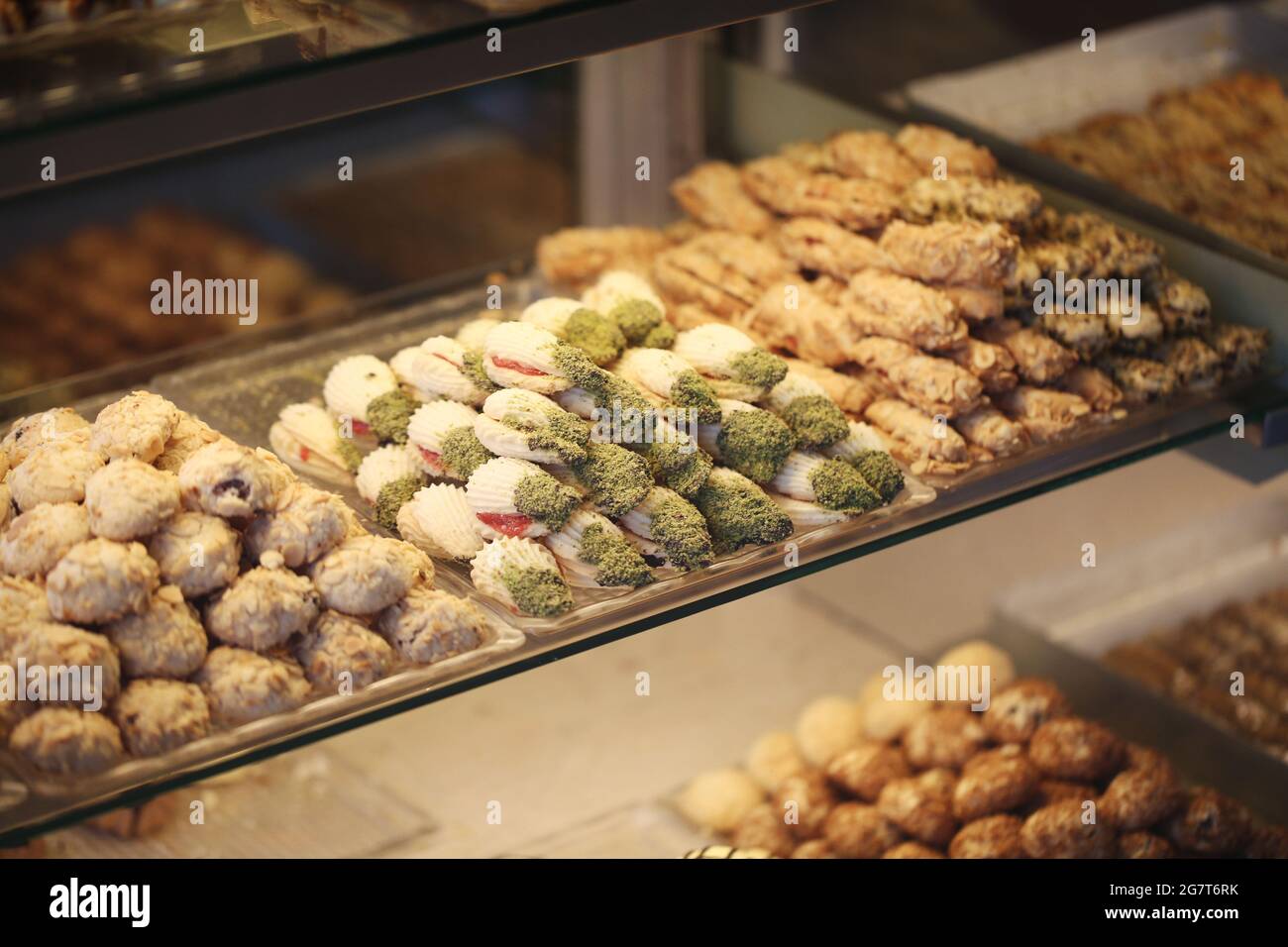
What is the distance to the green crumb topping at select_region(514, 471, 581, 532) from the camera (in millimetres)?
1972

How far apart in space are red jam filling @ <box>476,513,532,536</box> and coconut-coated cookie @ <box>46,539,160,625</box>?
46 cm

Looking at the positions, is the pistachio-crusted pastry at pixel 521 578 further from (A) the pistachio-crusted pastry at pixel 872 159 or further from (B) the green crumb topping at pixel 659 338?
(A) the pistachio-crusted pastry at pixel 872 159

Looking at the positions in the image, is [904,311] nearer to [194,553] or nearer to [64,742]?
[194,553]

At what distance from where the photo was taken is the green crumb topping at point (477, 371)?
7.01 feet

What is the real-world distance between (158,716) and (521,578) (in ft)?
1.59

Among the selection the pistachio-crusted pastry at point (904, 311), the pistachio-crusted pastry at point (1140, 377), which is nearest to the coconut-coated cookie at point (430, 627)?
the pistachio-crusted pastry at point (904, 311)

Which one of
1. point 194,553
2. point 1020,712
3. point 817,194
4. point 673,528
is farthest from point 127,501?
point 1020,712

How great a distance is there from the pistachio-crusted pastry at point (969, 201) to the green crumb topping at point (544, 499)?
912 millimetres

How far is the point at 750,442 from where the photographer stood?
216cm

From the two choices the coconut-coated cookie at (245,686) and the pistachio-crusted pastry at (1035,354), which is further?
the pistachio-crusted pastry at (1035,354)

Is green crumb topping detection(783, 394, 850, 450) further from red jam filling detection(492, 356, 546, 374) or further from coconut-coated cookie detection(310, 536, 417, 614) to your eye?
coconut-coated cookie detection(310, 536, 417, 614)

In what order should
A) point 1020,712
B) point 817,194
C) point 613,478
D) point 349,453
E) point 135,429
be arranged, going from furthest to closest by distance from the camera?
point 1020,712, point 817,194, point 349,453, point 613,478, point 135,429

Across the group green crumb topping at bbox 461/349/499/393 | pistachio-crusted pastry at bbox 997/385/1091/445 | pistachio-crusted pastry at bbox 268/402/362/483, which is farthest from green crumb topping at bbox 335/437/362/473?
pistachio-crusted pastry at bbox 997/385/1091/445

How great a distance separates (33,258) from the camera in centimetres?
431
